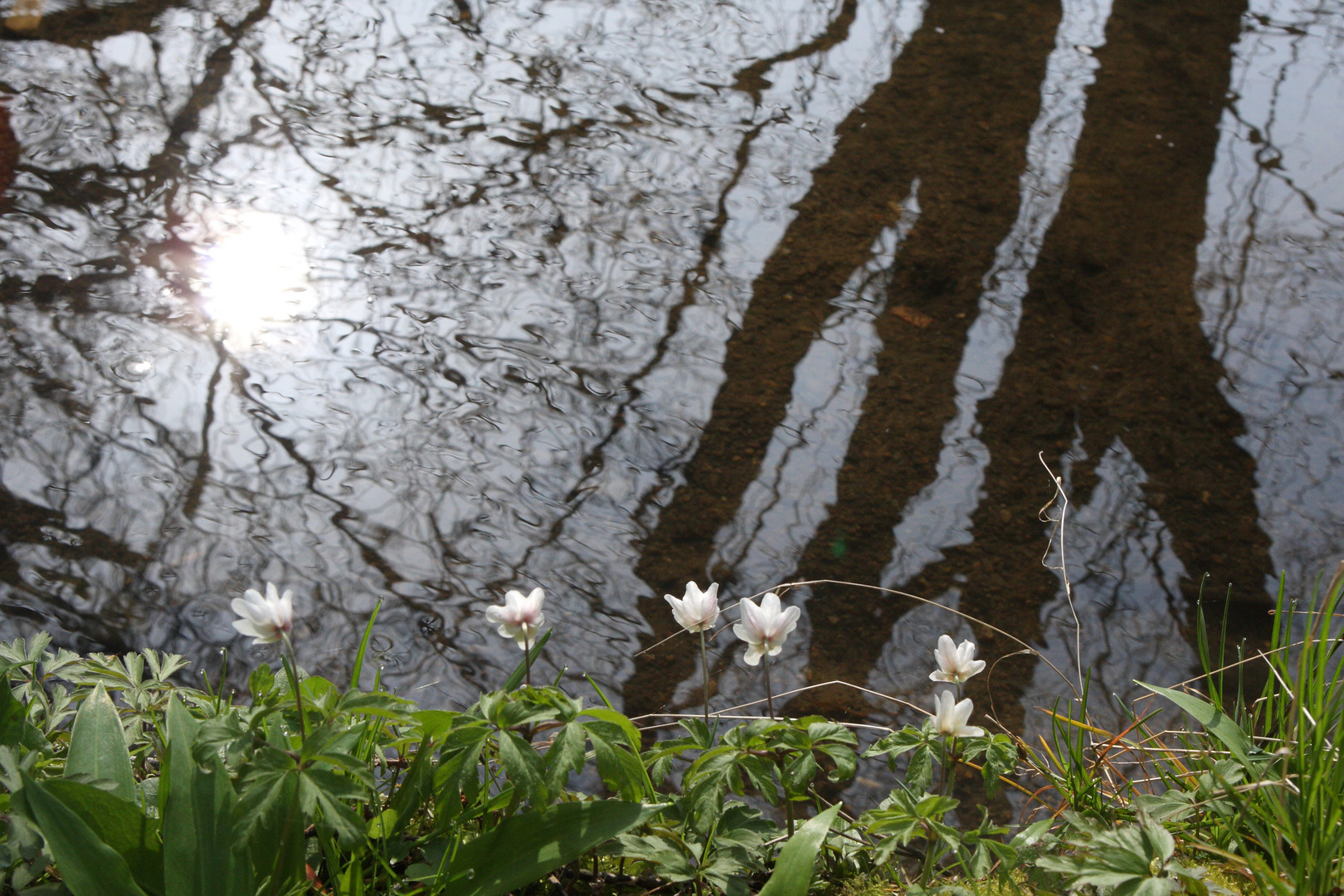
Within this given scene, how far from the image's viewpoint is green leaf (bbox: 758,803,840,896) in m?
1.30

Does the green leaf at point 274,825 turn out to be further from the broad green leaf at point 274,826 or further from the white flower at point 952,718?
the white flower at point 952,718

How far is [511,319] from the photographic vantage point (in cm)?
320

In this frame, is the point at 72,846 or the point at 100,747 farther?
the point at 100,747

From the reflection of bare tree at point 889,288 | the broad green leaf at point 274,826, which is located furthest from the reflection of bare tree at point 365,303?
the broad green leaf at point 274,826

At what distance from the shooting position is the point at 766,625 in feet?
4.80

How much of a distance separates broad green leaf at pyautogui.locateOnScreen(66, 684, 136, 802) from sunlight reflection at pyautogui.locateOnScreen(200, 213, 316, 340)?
71.3 inches

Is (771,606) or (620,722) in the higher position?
(771,606)

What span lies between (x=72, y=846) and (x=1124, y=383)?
3.03m

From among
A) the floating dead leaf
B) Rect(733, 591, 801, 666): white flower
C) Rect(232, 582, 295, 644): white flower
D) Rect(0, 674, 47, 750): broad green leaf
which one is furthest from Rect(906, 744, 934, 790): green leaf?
the floating dead leaf

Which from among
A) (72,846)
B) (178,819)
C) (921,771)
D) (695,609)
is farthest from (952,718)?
(72,846)

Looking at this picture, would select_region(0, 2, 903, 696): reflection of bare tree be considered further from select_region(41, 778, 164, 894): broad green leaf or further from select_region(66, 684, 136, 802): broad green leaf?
select_region(41, 778, 164, 894): broad green leaf

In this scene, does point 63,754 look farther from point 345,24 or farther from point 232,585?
point 345,24

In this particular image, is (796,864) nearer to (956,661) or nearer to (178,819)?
(956,661)

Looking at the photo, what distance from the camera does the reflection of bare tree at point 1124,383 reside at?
8.44 feet
